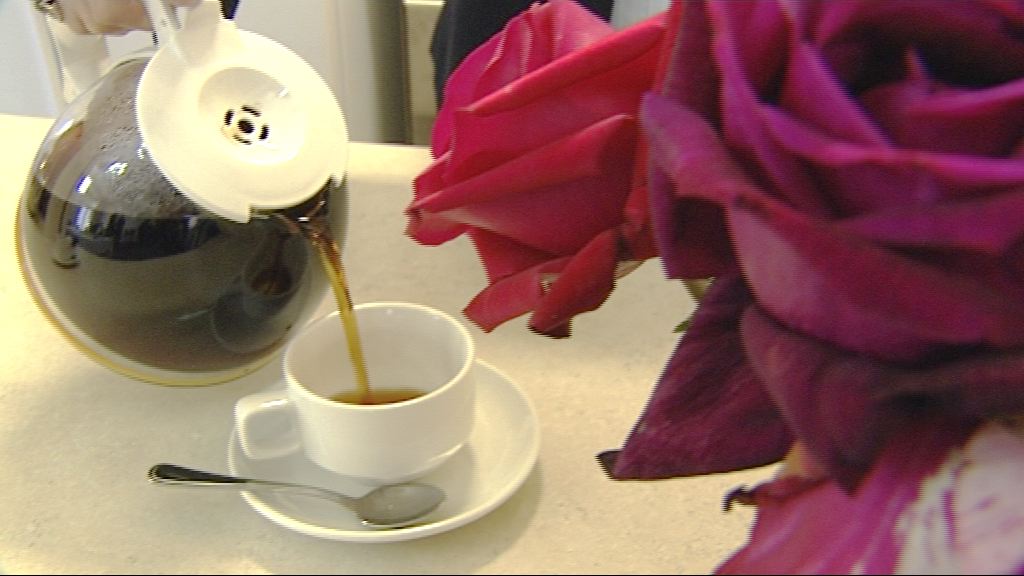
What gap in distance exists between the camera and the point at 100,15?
0.43 meters

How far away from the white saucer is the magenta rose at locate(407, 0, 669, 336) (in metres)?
0.13

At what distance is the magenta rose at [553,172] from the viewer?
23 cm

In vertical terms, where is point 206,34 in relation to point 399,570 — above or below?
above

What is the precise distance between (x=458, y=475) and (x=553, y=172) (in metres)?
0.20

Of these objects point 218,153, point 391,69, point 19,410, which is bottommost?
point 391,69

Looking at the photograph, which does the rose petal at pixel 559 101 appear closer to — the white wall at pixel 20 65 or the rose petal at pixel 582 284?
the rose petal at pixel 582 284

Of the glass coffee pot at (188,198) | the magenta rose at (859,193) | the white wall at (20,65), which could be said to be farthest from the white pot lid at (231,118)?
the white wall at (20,65)

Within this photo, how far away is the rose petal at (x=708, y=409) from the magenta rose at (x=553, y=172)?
0.09 feet

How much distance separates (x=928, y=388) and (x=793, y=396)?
0.08 ft

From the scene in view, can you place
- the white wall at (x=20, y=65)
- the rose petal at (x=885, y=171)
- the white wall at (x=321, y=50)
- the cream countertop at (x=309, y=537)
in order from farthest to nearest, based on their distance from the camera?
the white wall at (x=20, y=65), the white wall at (x=321, y=50), the cream countertop at (x=309, y=537), the rose petal at (x=885, y=171)

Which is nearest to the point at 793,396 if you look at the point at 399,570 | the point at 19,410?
the point at 399,570

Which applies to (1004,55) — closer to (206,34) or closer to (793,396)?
(793,396)

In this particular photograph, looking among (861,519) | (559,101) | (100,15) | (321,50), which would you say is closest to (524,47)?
(559,101)

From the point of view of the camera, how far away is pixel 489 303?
0.26 metres
